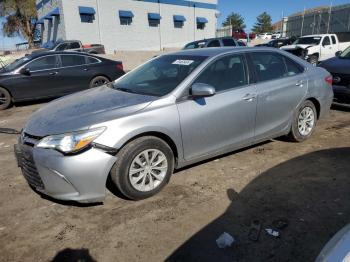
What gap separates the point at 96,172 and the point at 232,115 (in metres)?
1.90

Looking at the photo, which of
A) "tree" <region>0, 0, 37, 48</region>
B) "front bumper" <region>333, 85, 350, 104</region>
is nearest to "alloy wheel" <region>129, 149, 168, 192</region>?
"front bumper" <region>333, 85, 350, 104</region>

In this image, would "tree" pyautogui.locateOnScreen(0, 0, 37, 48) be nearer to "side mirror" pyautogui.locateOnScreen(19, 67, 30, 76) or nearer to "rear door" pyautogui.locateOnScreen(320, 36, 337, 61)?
"rear door" pyautogui.locateOnScreen(320, 36, 337, 61)

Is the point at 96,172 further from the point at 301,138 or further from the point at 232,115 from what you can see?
the point at 301,138

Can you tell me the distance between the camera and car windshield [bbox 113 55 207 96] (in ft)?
14.3

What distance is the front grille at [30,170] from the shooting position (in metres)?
3.65

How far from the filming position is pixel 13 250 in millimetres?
3197

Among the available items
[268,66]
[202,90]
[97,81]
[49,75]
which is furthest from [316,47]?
[202,90]

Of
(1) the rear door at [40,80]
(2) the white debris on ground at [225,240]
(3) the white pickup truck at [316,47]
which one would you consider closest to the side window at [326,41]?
(3) the white pickup truck at [316,47]

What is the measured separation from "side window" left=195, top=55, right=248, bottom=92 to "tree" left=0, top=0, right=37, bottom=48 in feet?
125

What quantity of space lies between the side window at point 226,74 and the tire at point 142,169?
998 mm

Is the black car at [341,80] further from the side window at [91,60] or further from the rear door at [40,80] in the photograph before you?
the rear door at [40,80]

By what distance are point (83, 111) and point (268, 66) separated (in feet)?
8.99

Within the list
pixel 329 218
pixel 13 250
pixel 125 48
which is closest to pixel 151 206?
pixel 13 250

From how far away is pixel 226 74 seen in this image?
4648 millimetres
